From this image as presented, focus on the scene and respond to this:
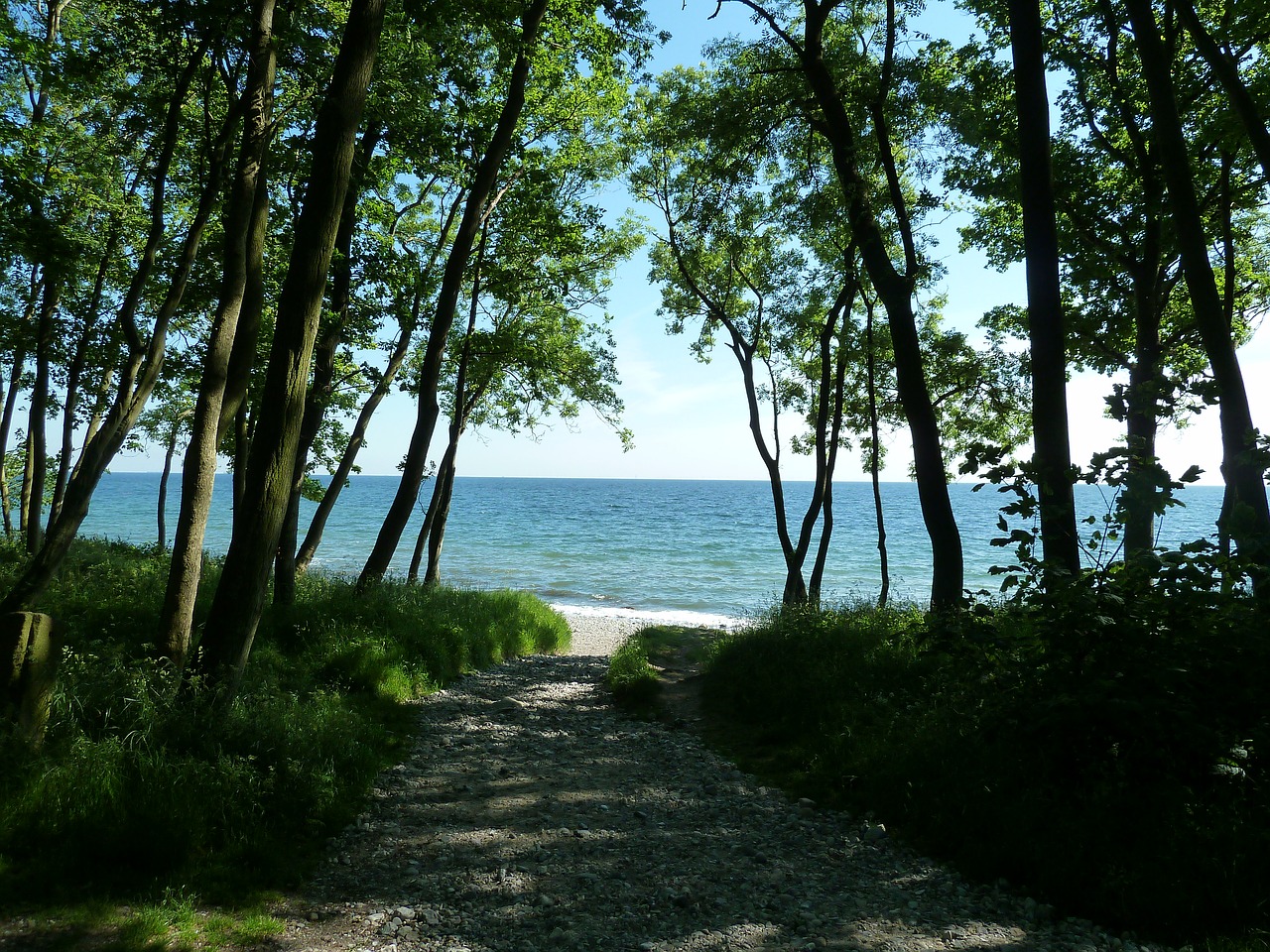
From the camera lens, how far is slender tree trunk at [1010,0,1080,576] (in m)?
7.31

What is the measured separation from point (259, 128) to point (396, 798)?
20.5ft

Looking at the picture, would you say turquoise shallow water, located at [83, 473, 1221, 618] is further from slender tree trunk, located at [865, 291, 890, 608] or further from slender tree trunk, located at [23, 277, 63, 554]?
slender tree trunk, located at [23, 277, 63, 554]

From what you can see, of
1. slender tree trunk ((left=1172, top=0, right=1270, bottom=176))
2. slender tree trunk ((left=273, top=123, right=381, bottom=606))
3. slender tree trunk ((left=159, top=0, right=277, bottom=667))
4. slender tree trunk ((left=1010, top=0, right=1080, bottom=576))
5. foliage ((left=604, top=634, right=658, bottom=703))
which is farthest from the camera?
slender tree trunk ((left=273, top=123, right=381, bottom=606))

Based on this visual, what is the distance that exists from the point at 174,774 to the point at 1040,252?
893cm

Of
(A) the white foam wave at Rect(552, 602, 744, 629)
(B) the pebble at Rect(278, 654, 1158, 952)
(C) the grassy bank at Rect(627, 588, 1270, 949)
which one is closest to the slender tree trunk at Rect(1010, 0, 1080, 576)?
(C) the grassy bank at Rect(627, 588, 1270, 949)

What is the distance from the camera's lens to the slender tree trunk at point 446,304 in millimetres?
11516

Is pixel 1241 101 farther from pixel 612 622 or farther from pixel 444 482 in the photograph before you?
pixel 612 622

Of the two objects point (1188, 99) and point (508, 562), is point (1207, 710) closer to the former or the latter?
point (1188, 99)

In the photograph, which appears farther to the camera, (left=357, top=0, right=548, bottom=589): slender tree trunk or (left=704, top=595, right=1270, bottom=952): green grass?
(left=357, top=0, right=548, bottom=589): slender tree trunk

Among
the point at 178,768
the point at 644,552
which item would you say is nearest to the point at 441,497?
the point at 178,768

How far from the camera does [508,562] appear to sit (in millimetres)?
38781

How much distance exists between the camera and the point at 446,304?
39.3 ft

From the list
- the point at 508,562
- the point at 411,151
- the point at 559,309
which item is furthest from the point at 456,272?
the point at 508,562

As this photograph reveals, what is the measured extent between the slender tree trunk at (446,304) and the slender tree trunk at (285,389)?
5182 millimetres
